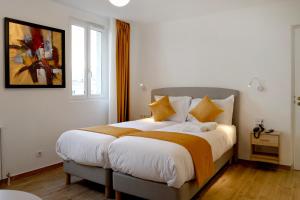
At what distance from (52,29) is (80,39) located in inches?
25.3

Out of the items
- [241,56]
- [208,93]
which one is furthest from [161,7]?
[208,93]

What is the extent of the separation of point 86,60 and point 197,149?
276 cm

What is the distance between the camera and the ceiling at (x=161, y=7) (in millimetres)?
3703

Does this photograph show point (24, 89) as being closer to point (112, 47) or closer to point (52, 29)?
point (52, 29)

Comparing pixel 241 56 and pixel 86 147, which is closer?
pixel 86 147

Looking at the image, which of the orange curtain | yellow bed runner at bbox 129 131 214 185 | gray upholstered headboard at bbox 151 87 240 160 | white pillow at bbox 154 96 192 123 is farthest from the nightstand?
the orange curtain

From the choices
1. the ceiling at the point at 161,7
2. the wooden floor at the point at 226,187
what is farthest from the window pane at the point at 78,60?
the wooden floor at the point at 226,187

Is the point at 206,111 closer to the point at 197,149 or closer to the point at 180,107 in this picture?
the point at 180,107

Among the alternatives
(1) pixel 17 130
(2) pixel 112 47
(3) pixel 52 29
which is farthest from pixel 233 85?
(1) pixel 17 130

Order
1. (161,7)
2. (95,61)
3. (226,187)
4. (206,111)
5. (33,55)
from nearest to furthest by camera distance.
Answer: (226,187) → (33,55) → (206,111) → (161,7) → (95,61)

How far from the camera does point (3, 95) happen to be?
312cm

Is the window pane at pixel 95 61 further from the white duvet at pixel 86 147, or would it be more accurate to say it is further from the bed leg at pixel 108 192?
the bed leg at pixel 108 192

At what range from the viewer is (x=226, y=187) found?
3.03 m

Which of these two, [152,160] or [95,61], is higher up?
[95,61]
